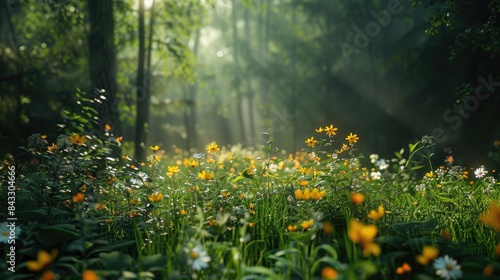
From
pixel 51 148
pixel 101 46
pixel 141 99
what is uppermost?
pixel 101 46

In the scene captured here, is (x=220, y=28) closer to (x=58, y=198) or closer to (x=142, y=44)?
(x=142, y=44)

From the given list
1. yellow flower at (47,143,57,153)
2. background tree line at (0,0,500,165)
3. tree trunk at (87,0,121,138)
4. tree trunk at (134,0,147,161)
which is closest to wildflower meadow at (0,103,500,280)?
yellow flower at (47,143,57,153)

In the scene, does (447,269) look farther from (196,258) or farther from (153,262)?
(153,262)

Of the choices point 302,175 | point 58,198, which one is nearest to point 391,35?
point 302,175

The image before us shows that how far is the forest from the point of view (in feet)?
8.05

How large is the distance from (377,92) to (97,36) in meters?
11.9

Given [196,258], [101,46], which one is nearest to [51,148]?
[196,258]

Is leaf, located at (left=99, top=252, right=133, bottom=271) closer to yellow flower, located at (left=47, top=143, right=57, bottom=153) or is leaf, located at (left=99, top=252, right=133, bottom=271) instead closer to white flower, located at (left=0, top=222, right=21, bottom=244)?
white flower, located at (left=0, top=222, right=21, bottom=244)

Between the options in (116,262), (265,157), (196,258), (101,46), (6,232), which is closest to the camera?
(196,258)

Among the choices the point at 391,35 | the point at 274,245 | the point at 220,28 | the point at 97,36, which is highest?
the point at 220,28

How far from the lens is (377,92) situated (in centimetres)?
1691

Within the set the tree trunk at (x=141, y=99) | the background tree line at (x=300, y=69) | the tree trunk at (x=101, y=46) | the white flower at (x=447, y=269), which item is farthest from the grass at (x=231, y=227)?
the tree trunk at (x=141, y=99)

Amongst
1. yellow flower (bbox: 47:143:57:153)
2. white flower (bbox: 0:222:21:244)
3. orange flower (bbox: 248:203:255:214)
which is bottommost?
white flower (bbox: 0:222:21:244)

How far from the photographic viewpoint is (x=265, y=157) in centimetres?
1103
